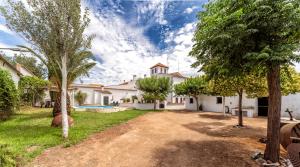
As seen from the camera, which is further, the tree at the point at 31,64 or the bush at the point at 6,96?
the tree at the point at 31,64

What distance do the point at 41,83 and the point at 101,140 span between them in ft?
66.4

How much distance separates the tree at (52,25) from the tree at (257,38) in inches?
276

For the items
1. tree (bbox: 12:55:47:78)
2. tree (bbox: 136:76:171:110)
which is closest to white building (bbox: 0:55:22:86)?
tree (bbox: 136:76:171:110)

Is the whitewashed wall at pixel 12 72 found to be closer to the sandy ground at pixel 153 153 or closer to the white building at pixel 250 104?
the sandy ground at pixel 153 153

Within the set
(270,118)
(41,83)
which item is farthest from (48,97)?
(270,118)

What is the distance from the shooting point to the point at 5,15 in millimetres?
9266

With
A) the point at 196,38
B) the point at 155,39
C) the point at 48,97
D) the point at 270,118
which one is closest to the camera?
the point at 270,118

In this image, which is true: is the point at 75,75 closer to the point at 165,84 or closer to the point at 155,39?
the point at 165,84

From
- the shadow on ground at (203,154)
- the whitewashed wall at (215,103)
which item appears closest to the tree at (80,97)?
the whitewashed wall at (215,103)

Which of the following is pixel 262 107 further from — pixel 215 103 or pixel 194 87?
pixel 194 87

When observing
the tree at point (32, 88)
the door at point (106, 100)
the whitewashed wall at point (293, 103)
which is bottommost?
the door at point (106, 100)

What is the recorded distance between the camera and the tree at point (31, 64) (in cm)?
3972

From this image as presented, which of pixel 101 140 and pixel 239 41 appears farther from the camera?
pixel 101 140

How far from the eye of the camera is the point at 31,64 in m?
41.6
